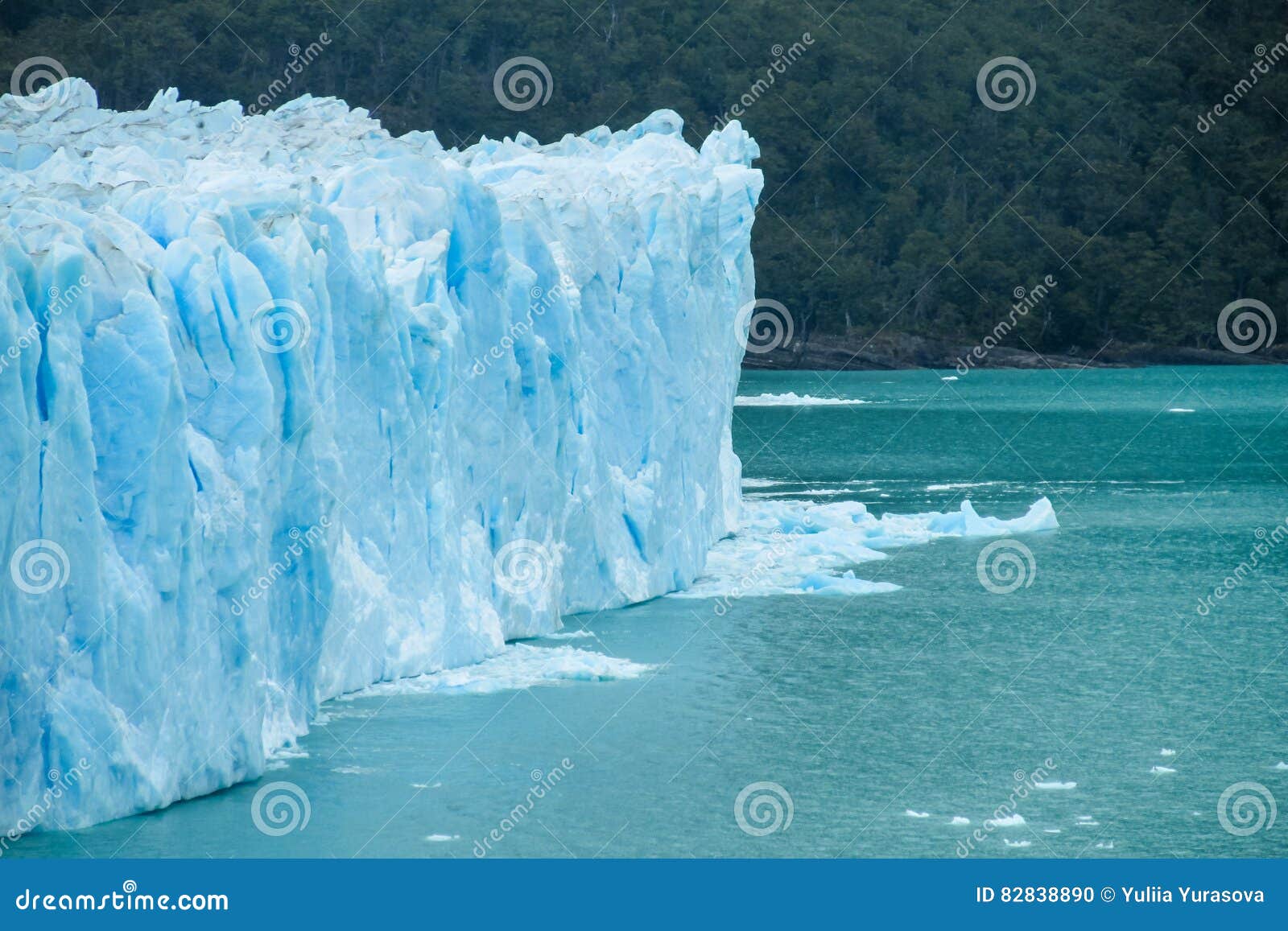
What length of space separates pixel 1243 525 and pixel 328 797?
19.2m

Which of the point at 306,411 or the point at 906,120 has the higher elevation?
the point at 906,120

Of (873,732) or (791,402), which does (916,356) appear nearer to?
(791,402)

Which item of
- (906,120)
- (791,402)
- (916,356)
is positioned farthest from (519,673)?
(906,120)

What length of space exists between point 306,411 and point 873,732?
5321mm

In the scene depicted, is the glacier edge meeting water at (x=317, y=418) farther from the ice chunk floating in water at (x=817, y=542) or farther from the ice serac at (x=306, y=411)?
the ice chunk floating in water at (x=817, y=542)

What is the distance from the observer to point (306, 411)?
513 inches

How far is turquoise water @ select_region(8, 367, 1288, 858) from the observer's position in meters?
11.9

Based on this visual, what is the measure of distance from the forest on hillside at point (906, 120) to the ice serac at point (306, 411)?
49.7 meters

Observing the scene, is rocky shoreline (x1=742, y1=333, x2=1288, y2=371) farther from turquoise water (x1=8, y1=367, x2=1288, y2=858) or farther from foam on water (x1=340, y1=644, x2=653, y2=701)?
foam on water (x1=340, y1=644, x2=653, y2=701)

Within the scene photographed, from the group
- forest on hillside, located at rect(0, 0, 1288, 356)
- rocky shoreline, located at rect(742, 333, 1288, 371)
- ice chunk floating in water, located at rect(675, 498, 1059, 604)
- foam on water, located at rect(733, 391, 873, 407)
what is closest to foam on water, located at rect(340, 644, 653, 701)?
ice chunk floating in water, located at rect(675, 498, 1059, 604)

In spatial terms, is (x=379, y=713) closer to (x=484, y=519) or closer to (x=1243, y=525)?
(x=484, y=519)

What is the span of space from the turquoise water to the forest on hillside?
47.8m

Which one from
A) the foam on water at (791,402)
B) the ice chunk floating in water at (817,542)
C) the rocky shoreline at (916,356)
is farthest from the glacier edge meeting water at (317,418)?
the rocky shoreline at (916,356)

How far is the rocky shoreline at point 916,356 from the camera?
72.4 metres
